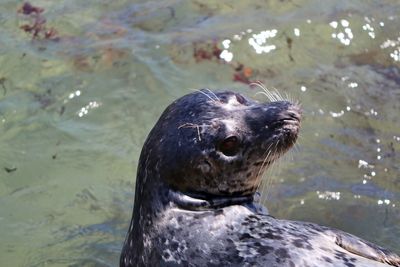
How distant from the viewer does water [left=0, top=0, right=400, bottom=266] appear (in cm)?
634

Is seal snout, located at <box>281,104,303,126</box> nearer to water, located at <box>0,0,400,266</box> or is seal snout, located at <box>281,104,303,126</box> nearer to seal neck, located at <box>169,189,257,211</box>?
seal neck, located at <box>169,189,257,211</box>

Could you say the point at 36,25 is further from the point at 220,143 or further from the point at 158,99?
the point at 220,143

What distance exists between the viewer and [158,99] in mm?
7551

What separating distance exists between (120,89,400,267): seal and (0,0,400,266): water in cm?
168

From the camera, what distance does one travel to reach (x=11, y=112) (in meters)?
7.48

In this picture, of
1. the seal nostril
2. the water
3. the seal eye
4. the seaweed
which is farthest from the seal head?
the seaweed

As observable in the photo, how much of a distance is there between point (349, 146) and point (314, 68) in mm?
1157

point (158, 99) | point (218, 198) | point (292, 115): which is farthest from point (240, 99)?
point (158, 99)

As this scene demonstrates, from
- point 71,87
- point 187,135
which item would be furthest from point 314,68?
point 187,135

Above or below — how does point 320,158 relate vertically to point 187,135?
below

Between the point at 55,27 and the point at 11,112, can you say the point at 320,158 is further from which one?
the point at 55,27

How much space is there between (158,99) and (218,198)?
323 centimetres

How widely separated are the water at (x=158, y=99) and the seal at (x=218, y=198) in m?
1.68

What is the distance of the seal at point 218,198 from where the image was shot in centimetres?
415
